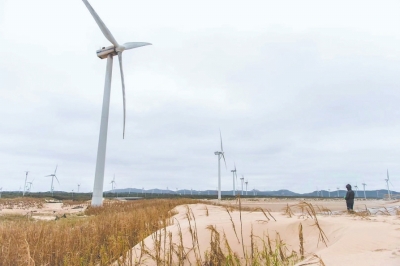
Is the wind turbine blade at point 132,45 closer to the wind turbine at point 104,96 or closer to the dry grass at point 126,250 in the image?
the wind turbine at point 104,96

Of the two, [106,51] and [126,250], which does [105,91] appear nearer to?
[106,51]

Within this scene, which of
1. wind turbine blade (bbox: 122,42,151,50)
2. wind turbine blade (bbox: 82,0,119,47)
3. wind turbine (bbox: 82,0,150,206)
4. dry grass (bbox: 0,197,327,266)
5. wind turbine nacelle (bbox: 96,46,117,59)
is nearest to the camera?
dry grass (bbox: 0,197,327,266)

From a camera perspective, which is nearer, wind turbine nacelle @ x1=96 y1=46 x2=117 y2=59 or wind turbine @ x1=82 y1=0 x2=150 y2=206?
wind turbine @ x1=82 y1=0 x2=150 y2=206

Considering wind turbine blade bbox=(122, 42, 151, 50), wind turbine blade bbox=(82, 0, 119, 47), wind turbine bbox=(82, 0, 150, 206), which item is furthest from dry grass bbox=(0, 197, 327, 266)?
wind turbine blade bbox=(122, 42, 151, 50)

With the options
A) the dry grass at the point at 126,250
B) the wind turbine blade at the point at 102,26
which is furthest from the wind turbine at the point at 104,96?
the dry grass at the point at 126,250

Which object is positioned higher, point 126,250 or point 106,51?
point 106,51

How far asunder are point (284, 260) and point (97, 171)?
21629 mm

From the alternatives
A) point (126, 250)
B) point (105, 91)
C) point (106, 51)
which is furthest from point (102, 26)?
point (126, 250)

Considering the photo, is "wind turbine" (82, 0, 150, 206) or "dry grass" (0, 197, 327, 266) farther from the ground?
"wind turbine" (82, 0, 150, 206)

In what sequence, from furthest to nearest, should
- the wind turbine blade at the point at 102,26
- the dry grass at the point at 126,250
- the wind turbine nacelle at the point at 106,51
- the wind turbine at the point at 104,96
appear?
1. the wind turbine nacelle at the point at 106,51
2. the wind turbine blade at the point at 102,26
3. the wind turbine at the point at 104,96
4. the dry grass at the point at 126,250

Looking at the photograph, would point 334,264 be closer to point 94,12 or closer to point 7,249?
point 7,249

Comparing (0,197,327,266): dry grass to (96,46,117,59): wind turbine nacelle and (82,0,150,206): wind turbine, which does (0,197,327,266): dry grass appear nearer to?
(82,0,150,206): wind turbine

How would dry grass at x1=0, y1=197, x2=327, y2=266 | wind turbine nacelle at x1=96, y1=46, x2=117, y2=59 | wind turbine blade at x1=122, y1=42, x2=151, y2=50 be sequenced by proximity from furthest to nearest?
wind turbine blade at x1=122, y1=42, x2=151, y2=50, wind turbine nacelle at x1=96, y1=46, x2=117, y2=59, dry grass at x1=0, y1=197, x2=327, y2=266

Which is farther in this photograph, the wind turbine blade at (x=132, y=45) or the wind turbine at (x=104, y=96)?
the wind turbine blade at (x=132, y=45)
